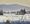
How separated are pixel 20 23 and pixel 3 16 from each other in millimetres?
204


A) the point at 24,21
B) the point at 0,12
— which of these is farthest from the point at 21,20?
the point at 0,12

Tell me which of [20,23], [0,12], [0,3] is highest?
[0,3]

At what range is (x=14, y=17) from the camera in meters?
0.53

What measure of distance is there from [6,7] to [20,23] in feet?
0.79

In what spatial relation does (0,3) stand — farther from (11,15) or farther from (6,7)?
(11,15)

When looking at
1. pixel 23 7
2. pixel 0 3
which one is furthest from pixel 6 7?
pixel 23 7

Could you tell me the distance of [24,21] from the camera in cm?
52

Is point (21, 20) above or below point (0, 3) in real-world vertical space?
below

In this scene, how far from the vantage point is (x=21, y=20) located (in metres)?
0.52

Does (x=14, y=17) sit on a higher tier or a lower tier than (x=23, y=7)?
lower

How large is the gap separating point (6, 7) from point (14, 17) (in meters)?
0.15

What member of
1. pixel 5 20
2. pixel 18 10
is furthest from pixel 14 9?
pixel 5 20

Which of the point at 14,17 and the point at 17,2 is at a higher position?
the point at 17,2

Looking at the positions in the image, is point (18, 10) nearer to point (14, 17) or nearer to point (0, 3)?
point (14, 17)
